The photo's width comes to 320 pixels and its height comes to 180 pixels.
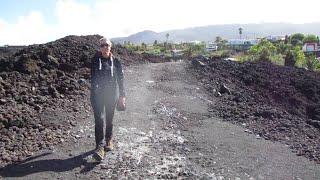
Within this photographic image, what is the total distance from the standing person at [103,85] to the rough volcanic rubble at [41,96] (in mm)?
1106

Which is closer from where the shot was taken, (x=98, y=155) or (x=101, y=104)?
(x=98, y=155)

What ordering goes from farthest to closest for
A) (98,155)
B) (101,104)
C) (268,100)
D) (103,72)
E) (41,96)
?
(268,100), (41,96), (101,104), (103,72), (98,155)

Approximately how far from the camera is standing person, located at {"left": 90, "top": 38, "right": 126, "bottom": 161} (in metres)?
7.48

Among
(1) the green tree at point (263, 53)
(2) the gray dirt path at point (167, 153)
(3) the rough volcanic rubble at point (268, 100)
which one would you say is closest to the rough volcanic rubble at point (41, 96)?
(2) the gray dirt path at point (167, 153)

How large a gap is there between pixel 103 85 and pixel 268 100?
25.2 feet

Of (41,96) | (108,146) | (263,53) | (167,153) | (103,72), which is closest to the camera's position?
(103,72)

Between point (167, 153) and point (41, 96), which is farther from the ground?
point (41, 96)

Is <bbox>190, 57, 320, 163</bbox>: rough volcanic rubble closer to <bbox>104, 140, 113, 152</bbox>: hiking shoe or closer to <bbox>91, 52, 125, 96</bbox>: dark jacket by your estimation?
<bbox>104, 140, 113, 152</bbox>: hiking shoe

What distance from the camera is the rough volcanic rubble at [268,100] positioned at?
33.4ft

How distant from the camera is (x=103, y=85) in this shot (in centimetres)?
757

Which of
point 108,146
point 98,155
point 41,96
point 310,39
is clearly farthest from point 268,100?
point 310,39

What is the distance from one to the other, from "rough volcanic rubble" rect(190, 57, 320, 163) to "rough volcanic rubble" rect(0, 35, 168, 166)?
3588 mm

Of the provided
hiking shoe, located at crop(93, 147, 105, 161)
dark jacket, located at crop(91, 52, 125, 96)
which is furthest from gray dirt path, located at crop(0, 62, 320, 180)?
dark jacket, located at crop(91, 52, 125, 96)

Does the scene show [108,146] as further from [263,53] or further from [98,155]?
[263,53]
